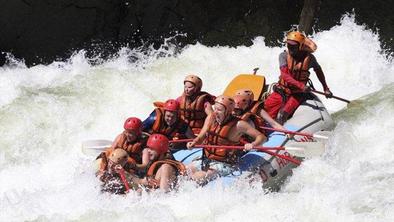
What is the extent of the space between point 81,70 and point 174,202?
13.3ft

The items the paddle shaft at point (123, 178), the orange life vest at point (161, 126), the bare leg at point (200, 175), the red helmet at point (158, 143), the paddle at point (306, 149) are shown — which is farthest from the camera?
the orange life vest at point (161, 126)

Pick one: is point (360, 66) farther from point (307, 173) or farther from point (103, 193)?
point (103, 193)

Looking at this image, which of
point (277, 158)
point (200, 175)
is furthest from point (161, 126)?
point (277, 158)

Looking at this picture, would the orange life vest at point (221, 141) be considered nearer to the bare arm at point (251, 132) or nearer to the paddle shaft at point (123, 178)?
the bare arm at point (251, 132)

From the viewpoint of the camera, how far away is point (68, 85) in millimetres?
8023

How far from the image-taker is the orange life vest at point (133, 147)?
17.6 feet

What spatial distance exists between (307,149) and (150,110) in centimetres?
281

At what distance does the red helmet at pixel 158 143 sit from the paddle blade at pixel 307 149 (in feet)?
3.14

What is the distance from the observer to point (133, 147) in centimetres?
537

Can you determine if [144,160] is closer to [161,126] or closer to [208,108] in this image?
[161,126]

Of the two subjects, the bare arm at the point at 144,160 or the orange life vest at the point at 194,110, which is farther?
the orange life vest at the point at 194,110

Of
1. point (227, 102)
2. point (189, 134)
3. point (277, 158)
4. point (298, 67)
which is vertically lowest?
point (277, 158)

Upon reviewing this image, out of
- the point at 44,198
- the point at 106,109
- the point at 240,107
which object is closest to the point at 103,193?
the point at 44,198

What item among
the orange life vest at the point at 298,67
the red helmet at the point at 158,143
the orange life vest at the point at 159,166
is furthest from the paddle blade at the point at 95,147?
the orange life vest at the point at 298,67
